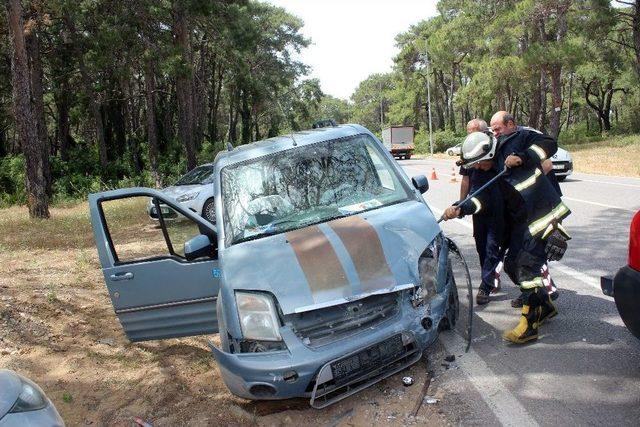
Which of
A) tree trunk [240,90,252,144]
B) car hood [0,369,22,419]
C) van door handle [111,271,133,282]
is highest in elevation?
tree trunk [240,90,252,144]

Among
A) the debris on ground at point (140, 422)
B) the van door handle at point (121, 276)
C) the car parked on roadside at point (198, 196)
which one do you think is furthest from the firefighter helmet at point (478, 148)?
the car parked on roadside at point (198, 196)

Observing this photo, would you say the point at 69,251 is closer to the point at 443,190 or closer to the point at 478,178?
the point at 478,178

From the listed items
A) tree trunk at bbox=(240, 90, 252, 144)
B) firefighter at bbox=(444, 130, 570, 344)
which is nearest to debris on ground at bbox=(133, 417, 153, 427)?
firefighter at bbox=(444, 130, 570, 344)

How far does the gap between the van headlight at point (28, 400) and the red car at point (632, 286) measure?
312 centimetres

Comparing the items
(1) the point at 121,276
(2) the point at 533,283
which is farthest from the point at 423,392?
(1) the point at 121,276

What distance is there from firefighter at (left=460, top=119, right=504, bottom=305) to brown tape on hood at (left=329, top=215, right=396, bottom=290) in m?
1.61

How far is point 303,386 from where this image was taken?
10.9 feet

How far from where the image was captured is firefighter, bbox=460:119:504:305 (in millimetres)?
5023

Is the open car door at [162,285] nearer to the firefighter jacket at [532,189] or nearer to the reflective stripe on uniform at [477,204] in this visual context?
the reflective stripe on uniform at [477,204]

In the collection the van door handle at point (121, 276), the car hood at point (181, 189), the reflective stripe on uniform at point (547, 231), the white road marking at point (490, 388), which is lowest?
the white road marking at point (490, 388)

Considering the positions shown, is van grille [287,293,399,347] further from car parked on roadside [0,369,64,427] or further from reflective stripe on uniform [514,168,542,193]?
reflective stripe on uniform [514,168,542,193]

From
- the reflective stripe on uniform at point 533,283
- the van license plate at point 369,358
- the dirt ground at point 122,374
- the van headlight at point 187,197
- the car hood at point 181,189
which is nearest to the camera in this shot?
the van license plate at point 369,358

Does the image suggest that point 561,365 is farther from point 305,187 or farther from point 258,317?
point 305,187

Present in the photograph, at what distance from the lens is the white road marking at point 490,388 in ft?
10.5
